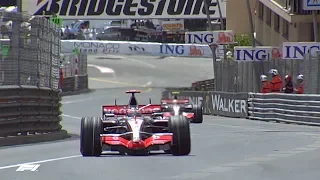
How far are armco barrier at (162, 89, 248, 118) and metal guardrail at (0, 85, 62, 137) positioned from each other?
10.9 meters

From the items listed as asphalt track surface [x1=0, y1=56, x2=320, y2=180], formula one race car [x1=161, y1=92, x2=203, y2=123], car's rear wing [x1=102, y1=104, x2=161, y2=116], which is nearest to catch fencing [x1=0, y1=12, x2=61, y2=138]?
asphalt track surface [x1=0, y1=56, x2=320, y2=180]

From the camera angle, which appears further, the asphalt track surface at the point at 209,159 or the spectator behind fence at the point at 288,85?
the spectator behind fence at the point at 288,85

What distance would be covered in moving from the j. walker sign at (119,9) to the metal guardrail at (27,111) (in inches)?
1103

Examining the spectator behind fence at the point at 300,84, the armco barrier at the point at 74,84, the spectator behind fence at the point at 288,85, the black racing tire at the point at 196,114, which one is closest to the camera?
the black racing tire at the point at 196,114

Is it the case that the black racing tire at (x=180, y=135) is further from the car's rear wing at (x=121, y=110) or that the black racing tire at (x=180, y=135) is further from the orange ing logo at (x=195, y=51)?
Result: the orange ing logo at (x=195, y=51)

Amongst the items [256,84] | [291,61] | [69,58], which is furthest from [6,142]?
[69,58]

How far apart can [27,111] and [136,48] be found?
3355cm

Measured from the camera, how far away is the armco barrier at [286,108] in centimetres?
2698

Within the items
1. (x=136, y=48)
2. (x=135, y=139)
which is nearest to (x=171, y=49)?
(x=136, y=48)

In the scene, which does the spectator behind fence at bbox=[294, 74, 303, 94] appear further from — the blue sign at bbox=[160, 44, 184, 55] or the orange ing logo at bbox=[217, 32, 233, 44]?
the blue sign at bbox=[160, 44, 184, 55]

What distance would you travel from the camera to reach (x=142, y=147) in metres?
15.0

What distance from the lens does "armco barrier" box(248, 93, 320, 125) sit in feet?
88.5

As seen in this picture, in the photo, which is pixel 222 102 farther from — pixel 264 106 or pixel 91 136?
pixel 91 136

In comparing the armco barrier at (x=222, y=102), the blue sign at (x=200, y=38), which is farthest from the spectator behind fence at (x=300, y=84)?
the blue sign at (x=200, y=38)
